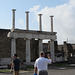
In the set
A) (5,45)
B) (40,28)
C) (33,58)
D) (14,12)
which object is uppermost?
(14,12)

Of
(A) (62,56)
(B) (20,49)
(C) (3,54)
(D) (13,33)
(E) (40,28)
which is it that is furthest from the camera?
(A) (62,56)

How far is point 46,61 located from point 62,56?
115 ft

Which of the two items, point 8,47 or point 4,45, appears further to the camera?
point 8,47

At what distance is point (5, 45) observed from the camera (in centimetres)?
3584

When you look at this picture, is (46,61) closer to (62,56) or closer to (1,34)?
(1,34)

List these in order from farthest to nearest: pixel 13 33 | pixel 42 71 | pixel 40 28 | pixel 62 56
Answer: pixel 62 56, pixel 40 28, pixel 13 33, pixel 42 71

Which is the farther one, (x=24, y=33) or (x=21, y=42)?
(x=21, y=42)

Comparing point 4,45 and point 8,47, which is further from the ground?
point 4,45

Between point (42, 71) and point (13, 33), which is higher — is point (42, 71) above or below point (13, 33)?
below

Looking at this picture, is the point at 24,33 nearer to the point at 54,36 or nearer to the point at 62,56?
the point at 54,36

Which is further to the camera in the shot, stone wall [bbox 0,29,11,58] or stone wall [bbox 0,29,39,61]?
stone wall [bbox 0,29,39,61]

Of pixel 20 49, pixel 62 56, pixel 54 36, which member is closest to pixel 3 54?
pixel 20 49

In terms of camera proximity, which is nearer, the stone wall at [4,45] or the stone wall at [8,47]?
the stone wall at [4,45]

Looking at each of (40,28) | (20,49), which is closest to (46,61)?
(40,28)
